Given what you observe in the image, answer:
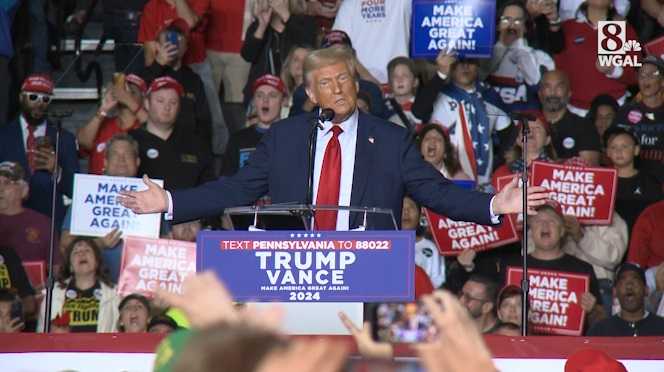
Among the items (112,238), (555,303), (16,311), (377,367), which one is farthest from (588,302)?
(377,367)

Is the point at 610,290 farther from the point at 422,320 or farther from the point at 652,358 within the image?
the point at 422,320

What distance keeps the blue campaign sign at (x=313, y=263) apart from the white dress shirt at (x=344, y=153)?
94cm

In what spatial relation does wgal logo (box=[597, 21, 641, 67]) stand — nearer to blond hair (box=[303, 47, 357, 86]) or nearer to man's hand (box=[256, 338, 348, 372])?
blond hair (box=[303, 47, 357, 86])

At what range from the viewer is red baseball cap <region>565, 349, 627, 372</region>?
15.5 ft

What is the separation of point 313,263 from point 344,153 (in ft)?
3.65

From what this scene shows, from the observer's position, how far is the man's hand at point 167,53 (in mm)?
11523

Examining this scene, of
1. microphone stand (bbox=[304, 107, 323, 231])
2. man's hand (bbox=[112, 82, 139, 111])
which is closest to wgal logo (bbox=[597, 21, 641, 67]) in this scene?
microphone stand (bbox=[304, 107, 323, 231])

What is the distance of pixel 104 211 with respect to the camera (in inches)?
383

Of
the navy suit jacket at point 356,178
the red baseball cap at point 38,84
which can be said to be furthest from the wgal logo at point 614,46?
the red baseball cap at point 38,84

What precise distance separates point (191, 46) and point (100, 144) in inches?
61.2

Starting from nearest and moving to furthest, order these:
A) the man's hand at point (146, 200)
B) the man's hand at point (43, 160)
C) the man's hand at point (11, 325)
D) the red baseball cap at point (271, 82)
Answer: the man's hand at point (146, 200), the man's hand at point (11, 325), the man's hand at point (43, 160), the red baseball cap at point (271, 82)

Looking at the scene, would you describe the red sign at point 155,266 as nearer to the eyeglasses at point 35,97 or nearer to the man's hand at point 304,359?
the eyeglasses at point 35,97

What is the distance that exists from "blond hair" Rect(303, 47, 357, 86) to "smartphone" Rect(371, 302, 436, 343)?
3.13m

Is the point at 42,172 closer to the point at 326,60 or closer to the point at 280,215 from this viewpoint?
the point at 326,60
